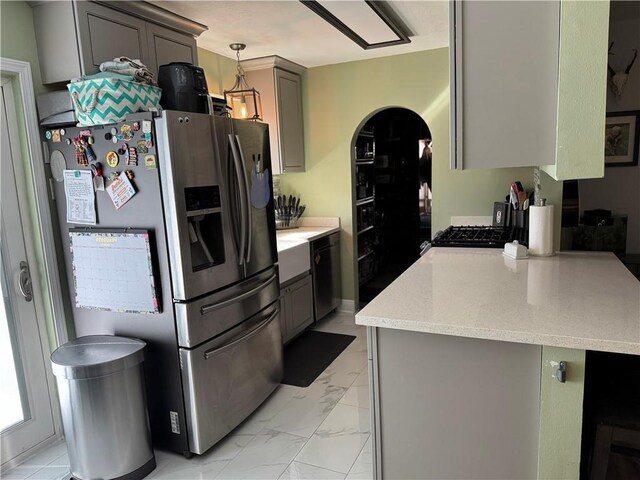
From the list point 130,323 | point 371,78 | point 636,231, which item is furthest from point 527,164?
point 371,78

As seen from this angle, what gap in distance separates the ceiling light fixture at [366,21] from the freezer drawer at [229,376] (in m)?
1.90

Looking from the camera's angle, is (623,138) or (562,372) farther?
(623,138)

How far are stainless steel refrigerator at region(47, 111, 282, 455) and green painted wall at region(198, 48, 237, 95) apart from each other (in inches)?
47.0

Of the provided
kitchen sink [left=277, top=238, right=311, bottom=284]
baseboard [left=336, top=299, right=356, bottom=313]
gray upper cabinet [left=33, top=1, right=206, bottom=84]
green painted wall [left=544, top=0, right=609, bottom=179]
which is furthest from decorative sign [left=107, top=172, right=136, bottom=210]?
baseboard [left=336, top=299, right=356, bottom=313]

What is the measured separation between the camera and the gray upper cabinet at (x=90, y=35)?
7.22 feet

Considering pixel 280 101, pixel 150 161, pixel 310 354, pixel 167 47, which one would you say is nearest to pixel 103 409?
pixel 150 161

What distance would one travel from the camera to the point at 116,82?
207 centimetres

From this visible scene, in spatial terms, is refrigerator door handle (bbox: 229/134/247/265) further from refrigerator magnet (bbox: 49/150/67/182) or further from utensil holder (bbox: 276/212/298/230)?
utensil holder (bbox: 276/212/298/230)

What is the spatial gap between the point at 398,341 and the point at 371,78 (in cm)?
315

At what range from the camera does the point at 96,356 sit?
2098 mm

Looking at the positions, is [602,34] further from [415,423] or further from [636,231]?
[636,231]

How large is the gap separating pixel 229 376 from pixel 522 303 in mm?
1617

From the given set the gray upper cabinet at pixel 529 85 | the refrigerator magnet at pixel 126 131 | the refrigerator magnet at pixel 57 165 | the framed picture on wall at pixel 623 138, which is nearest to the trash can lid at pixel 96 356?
the refrigerator magnet at pixel 57 165

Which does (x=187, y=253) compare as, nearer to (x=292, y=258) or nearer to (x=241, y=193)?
(x=241, y=193)
